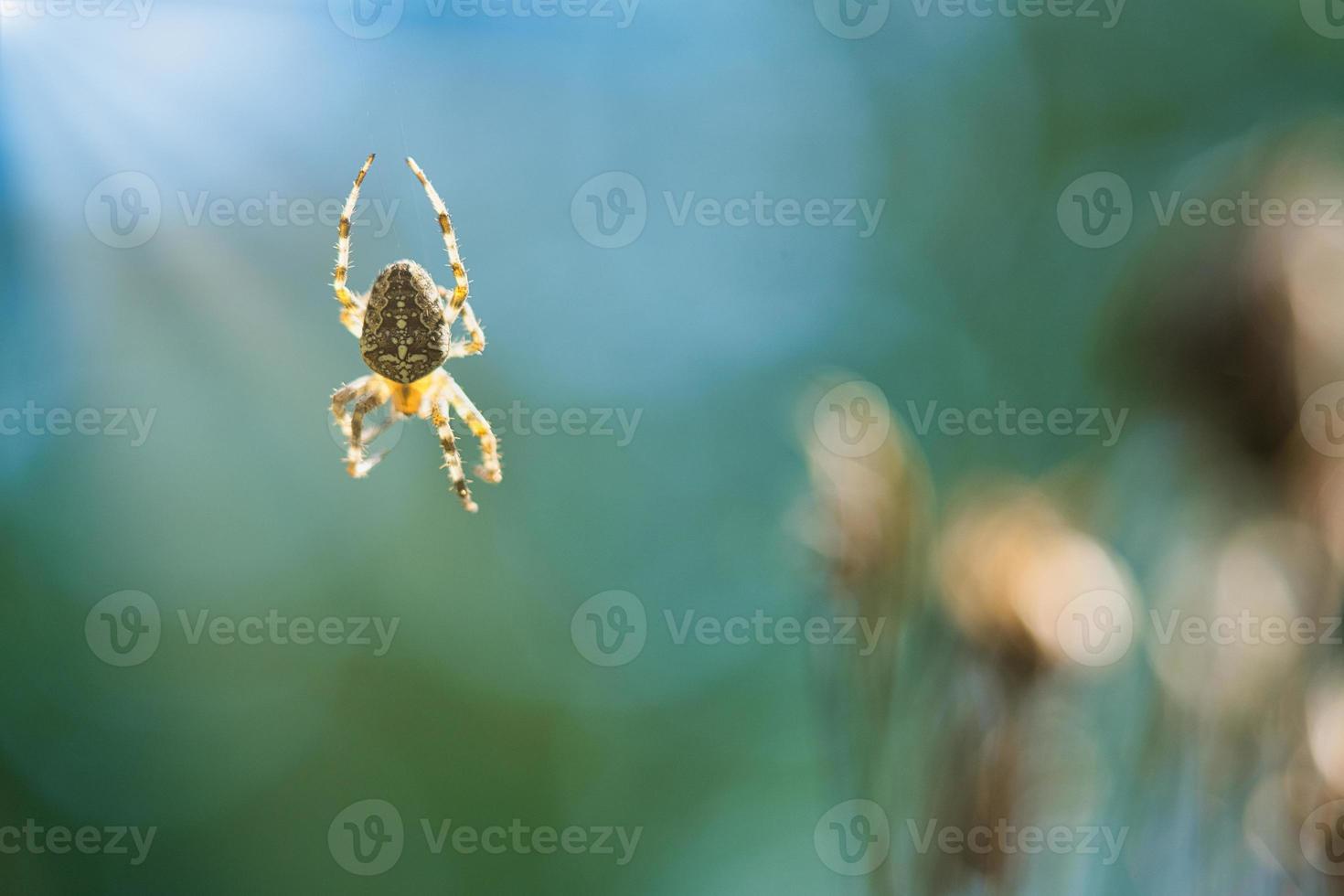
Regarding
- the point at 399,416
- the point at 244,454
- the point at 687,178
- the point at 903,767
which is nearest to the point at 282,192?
the point at 244,454
